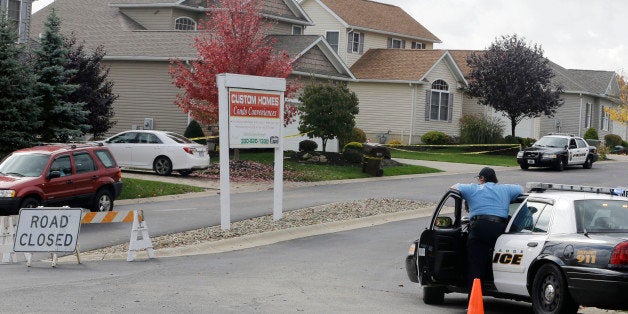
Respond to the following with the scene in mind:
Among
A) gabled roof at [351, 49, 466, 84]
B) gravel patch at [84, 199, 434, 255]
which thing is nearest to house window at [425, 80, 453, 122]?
gabled roof at [351, 49, 466, 84]

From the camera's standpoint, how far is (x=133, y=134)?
33219 millimetres

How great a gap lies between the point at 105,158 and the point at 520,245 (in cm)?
1416

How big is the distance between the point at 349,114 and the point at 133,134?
840 cm

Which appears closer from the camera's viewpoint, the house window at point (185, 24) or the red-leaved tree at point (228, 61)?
the red-leaved tree at point (228, 61)

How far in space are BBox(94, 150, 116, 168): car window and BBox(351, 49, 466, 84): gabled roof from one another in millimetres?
29274

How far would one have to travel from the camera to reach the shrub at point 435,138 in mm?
50156

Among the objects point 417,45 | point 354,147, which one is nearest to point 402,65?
point 417,45

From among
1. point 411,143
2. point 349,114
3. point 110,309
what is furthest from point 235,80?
point 411,143

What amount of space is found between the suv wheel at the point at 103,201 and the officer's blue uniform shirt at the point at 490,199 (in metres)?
12.7

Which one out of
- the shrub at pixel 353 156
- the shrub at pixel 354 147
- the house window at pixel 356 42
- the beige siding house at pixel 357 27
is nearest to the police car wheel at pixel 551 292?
the shrub at pixel 353 156

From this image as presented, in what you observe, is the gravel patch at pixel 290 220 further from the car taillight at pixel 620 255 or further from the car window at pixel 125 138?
the car window at pixel 125 138

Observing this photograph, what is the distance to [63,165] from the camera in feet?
72.0

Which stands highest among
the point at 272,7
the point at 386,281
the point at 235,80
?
the point at 272,7

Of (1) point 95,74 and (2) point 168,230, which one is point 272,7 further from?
(2) point 168,230
